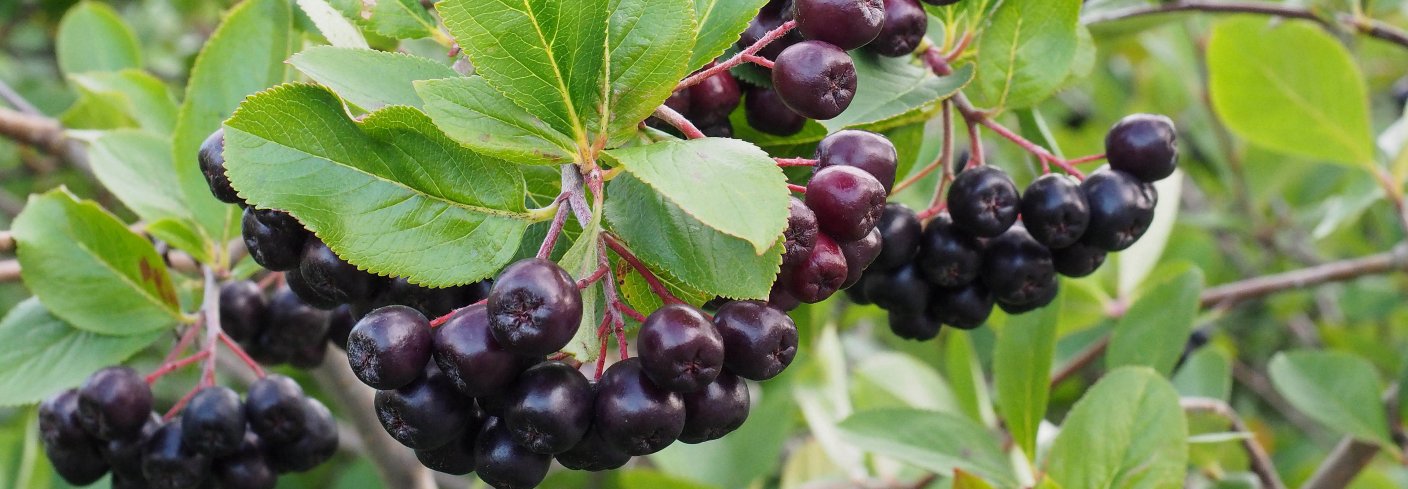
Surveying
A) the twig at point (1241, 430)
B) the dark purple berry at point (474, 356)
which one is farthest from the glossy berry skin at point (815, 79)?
the twig at point (1241, 430)

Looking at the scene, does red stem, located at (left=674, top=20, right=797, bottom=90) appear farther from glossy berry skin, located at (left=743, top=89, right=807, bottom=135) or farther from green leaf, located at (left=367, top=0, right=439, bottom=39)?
green leaf, located at (left=367, top=0, right=439, bottom=39)

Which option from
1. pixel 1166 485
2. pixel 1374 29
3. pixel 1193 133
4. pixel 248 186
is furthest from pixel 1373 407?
pixel 248 186

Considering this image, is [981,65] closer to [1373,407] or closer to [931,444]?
[931,444]

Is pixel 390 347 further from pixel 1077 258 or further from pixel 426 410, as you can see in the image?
pixel 1077 258

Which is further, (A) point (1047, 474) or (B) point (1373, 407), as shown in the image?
(B) point (1373, 407)

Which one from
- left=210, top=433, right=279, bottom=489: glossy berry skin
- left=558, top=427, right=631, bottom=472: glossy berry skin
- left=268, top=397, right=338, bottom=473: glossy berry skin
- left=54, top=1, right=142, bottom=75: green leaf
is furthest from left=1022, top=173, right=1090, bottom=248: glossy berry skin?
left=54, top=1, right=142, bottom=75: green leaf
